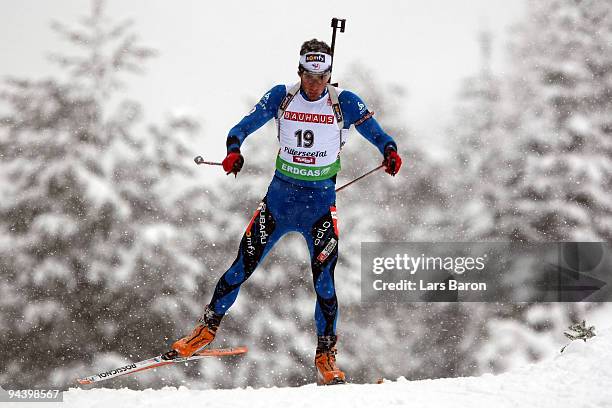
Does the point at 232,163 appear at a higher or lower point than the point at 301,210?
higher

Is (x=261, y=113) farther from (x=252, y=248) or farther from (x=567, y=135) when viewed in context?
(x=567, y=135)

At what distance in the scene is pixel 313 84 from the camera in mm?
5699

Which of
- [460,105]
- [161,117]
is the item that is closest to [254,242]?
[161,117]

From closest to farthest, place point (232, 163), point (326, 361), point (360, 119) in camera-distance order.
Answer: point (232, 163) < point (360, 119) < point (326, 361)

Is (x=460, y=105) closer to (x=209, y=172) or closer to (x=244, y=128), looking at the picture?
(x=209, y=172)

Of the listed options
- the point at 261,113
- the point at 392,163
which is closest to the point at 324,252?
the point at 392,163

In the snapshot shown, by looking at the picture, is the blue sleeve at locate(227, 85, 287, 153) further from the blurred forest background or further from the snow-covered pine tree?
the snow-covered pine tree

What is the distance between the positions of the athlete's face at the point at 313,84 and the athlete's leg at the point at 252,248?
1050mm

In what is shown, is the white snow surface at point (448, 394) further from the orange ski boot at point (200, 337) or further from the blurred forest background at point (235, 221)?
the blurred forest background at point (235, 221)

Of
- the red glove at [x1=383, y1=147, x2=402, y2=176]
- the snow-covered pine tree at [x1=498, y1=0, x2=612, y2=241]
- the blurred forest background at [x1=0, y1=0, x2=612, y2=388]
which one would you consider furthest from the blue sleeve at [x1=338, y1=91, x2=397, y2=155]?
the snow-covered pine tree at [x1=498, y1=0, x2=612, y2=241]

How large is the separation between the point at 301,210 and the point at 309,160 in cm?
45

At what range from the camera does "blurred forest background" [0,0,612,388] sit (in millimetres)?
17953

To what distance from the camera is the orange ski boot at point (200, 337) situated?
612 cm

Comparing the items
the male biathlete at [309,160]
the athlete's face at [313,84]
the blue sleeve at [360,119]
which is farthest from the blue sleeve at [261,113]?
the blue sleeve at [360,119]
